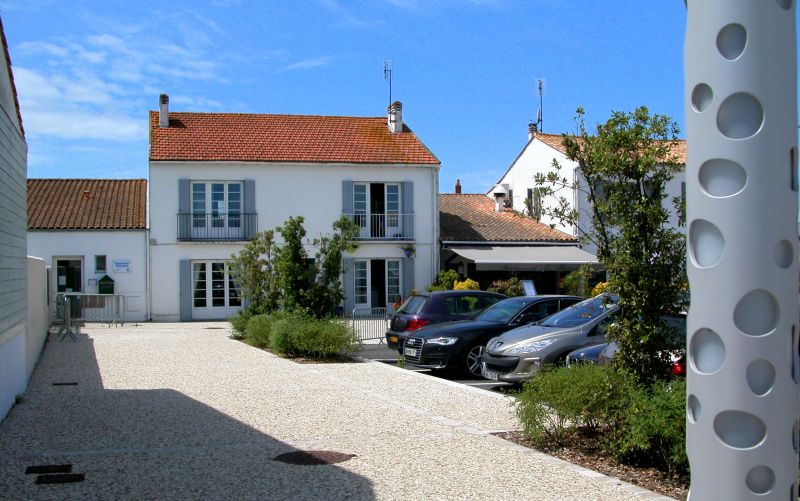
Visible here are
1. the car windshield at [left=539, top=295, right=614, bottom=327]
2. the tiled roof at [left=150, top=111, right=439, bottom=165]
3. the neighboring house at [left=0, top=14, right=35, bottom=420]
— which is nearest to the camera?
the neighboring house at [left=0, top=14, right=35, bottom=420]

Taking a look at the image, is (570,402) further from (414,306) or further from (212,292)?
(212,292)

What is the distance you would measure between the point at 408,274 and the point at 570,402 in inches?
994

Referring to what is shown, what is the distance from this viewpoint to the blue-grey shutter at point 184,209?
1236 inches

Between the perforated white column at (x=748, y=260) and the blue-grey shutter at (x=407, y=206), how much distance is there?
29.5 m

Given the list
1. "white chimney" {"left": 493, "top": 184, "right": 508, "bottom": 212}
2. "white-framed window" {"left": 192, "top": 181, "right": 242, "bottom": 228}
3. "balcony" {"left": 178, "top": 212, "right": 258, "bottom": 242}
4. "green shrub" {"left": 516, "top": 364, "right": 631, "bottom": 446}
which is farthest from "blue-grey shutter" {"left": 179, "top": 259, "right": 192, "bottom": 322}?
"green shrub" {"left": 516, "top": 364, "right": 631, "bottom": 446}

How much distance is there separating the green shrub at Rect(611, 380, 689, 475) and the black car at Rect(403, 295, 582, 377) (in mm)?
7042

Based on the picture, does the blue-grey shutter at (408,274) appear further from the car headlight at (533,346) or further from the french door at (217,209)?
the car headlight at (533,346)

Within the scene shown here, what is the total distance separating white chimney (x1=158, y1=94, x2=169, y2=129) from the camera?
33.5 metres

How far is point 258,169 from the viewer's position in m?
32.3

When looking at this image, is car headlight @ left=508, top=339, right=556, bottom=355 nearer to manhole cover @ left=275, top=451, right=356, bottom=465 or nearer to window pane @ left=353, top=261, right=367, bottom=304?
manhole cover @ left=275, top=451, right=356, bottom=465

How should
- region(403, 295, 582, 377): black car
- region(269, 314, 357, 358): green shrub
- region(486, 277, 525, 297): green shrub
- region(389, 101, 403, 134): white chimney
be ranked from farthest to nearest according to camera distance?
region(389, 101, 403, 134): white chimney
region(486, 277, 525, 297): green shrub
region(269, 314, 357, 358): green shrub
region(403, 295, 582, 377): black car

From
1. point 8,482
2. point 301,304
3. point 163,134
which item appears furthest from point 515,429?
point 163,134

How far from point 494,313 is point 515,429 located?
20.5ft

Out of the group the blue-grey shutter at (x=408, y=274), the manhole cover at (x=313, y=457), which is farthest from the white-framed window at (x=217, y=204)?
the manhole cover at (x=313, y=457)
